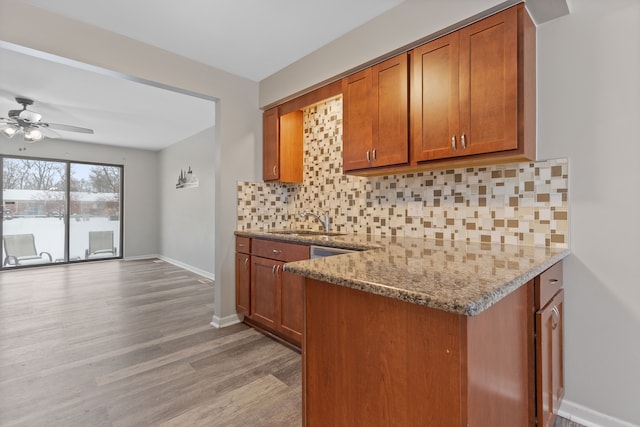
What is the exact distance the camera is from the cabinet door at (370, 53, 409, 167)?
204 cm

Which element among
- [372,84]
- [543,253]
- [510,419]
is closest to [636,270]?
[543,253]

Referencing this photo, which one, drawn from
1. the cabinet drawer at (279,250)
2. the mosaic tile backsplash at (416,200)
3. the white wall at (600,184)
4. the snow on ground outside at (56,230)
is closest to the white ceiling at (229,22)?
the mosaic tile backsplash at (416,200)

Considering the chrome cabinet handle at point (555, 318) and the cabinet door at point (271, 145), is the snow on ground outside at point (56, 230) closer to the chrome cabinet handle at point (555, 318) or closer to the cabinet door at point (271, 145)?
the cabinet door at point (271, 145)

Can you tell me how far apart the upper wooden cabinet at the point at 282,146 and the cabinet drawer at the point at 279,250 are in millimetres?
732

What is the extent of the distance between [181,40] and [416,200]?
2.28m

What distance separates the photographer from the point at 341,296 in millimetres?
1034

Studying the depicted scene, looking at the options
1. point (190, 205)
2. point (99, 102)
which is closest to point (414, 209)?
point (99, 102)

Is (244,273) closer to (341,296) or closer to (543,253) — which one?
(341,296)

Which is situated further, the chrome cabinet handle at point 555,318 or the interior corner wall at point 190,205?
the interior corner wall at point 190,205

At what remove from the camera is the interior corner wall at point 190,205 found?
5.19 m

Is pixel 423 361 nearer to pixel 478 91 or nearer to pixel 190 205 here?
pixel 478 91

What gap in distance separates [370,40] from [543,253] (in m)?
1.80

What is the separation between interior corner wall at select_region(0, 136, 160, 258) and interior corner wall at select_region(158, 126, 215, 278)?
0.76 ft

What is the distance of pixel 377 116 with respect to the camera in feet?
7.20
